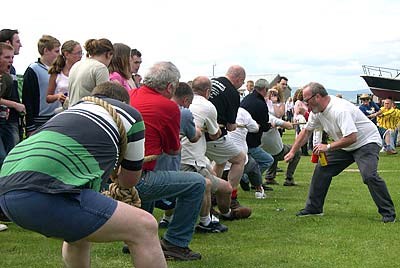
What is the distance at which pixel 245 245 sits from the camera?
6957 millimetres

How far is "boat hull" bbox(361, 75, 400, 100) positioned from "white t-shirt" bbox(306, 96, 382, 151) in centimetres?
2661

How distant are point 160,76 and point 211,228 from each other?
238 cm

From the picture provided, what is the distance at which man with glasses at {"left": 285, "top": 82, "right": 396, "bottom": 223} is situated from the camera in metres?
8.10

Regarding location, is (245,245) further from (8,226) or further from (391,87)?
(391,87)

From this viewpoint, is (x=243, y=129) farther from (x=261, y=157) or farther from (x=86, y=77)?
(x=86, y=77)

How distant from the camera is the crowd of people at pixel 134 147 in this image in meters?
3.80

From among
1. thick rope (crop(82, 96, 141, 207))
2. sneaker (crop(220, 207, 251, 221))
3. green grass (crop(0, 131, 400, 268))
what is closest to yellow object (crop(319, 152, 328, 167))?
green grass (crop(0, 131, 400, 268))

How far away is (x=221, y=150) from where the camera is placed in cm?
870

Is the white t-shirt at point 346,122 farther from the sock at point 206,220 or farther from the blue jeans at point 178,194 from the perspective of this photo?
the blue jeans at point 178,194

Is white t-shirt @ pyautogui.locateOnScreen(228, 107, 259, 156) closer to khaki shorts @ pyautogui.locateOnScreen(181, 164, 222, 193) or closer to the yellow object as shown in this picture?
the yellow object

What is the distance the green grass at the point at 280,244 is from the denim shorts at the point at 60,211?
86.1 inches

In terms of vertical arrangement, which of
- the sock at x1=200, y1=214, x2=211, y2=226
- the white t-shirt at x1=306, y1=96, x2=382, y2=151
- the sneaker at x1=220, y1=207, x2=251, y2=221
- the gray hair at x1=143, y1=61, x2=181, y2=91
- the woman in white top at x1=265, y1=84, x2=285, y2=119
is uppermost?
the gray hair at x1=143, y1=61, x2=181, y2=91

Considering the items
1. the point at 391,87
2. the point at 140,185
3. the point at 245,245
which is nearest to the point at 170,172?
the point at 140,185

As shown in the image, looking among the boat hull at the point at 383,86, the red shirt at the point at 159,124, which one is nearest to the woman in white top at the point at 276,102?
the red shirt at the point at 159,124
